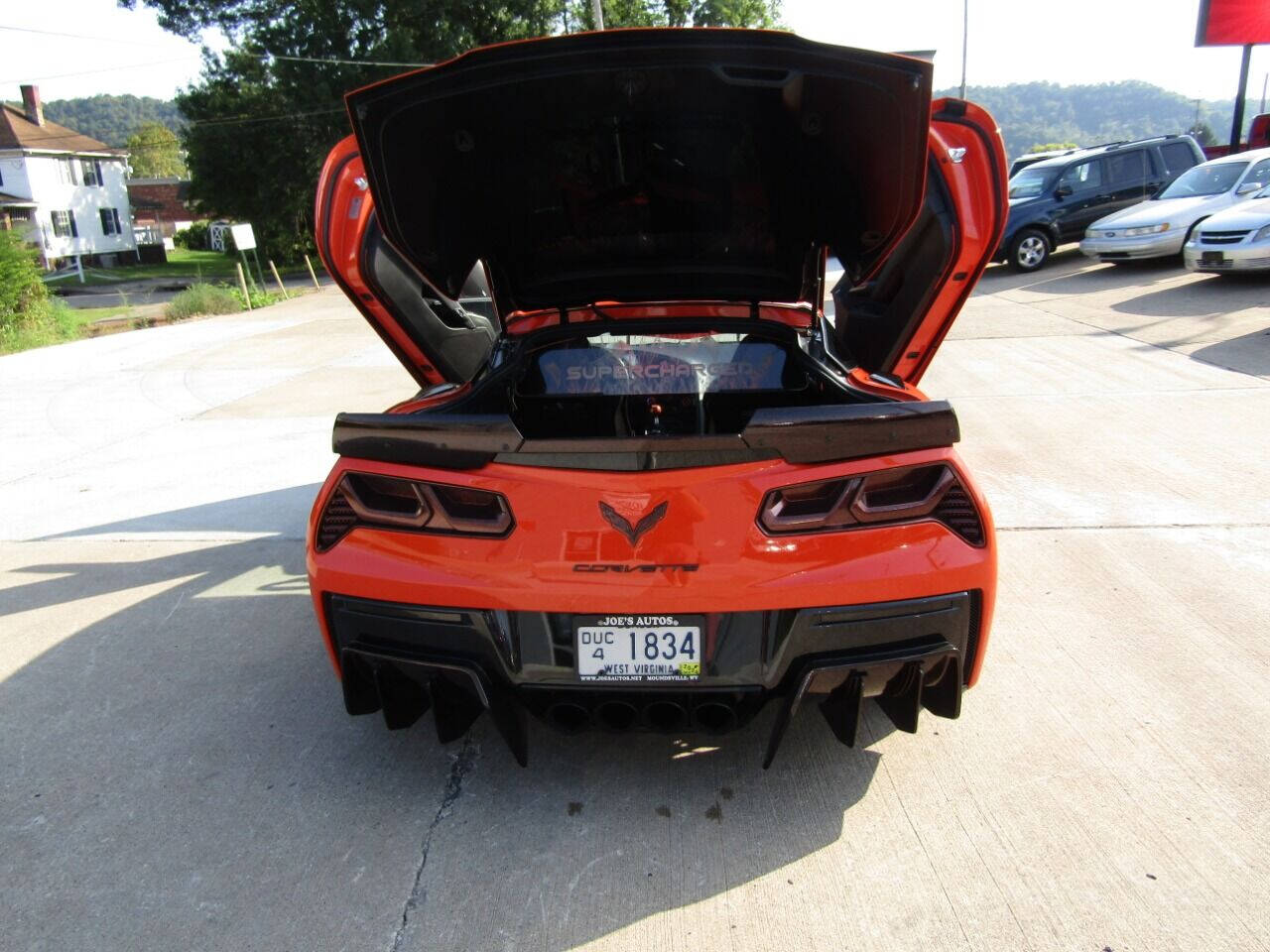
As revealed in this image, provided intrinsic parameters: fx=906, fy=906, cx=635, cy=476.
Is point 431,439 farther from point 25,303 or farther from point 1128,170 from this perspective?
point 25,303

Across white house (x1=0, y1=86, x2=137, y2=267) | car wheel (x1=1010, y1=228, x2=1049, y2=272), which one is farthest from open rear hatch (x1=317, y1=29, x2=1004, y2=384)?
white house (x1=0, y1=86, x2=137, y2=267)

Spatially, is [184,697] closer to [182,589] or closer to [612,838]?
[182,589]

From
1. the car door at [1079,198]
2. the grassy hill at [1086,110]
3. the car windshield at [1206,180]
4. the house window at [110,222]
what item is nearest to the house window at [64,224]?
the house window at [110,222]

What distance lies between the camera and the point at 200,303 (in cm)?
2016

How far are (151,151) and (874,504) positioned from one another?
111 metres

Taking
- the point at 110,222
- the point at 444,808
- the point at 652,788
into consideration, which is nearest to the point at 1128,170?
the point at 652,788

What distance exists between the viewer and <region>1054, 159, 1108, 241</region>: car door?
594 inches

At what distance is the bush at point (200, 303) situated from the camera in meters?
19.9

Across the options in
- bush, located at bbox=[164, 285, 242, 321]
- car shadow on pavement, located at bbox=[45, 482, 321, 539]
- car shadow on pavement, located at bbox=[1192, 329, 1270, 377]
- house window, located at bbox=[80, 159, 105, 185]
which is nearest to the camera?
car shadow on pavement, located at bbox=[45, 482, 321, 539]

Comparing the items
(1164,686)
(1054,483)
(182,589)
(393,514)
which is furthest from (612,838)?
(1054,483)

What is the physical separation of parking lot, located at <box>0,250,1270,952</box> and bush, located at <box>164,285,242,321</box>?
16809mm

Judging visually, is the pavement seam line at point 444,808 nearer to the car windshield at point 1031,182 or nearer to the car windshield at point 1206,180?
the car windshield at point 1206,180

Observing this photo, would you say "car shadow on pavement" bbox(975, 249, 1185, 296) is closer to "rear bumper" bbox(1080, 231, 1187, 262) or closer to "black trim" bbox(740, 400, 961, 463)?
"rear bumper" bbox(1080, 231, 1187, 262)

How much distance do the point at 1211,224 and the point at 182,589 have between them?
479 inches
